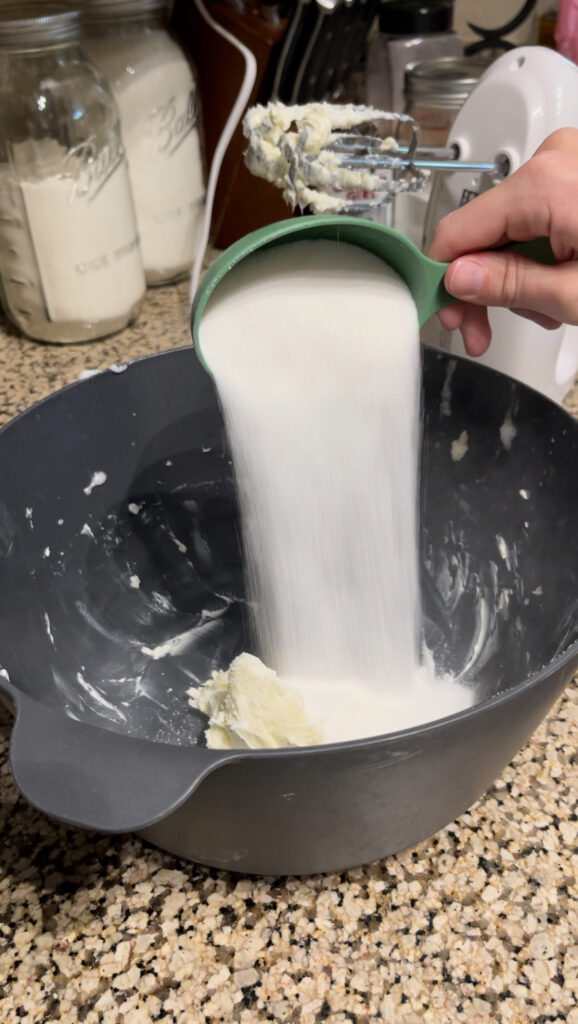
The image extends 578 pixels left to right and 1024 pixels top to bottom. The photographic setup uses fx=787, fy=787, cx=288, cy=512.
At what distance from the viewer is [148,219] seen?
1040 millimetres

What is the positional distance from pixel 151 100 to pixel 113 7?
10 cm

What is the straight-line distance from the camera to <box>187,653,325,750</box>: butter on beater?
604 millimetres

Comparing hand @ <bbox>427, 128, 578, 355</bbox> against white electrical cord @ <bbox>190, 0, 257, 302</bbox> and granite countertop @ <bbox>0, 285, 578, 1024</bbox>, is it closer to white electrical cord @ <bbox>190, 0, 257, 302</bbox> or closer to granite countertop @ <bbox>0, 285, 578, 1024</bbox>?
granite countertop @ <bbox>0, 285, 578, 1024</bbox>

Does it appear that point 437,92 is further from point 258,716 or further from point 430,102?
point 258,716

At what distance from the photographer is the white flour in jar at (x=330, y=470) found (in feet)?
1.93

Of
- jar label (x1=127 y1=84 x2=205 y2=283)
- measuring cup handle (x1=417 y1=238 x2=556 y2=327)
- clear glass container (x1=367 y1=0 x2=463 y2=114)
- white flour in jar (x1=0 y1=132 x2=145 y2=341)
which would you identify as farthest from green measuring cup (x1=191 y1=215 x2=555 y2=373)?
clear glass container (x1=367 y1=0 x2=463 y2=114)

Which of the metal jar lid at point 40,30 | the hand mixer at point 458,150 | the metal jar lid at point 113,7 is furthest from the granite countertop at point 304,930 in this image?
the metal jar lid at point 113,7

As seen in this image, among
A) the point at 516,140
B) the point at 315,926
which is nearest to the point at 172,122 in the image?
the point at 516,140

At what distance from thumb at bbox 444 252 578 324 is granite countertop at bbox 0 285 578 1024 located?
33 centimetres

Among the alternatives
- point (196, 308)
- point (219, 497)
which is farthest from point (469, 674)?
point (196, 308)

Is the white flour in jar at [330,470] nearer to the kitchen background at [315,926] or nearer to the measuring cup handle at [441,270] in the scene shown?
the measuring cup handle at [441,270]

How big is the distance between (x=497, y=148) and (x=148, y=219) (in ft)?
1.63

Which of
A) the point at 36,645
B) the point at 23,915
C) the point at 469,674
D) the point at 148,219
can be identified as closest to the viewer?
the point at 23,915

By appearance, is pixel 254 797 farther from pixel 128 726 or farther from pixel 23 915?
pixel 128 726
